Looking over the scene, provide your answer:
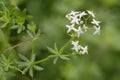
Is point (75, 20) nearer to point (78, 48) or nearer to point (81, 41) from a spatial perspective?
point (78, 48)

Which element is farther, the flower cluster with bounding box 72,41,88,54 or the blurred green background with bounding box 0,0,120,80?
the blurred green background with bounding box 0,0,120,80

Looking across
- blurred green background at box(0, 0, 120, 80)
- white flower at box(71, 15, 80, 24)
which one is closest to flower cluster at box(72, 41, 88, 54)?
white flower at box(71, 15, 80, 24)

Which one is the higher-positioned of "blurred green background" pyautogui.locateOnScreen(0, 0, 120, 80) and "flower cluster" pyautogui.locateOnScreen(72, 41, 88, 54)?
"blurred green background" pyautogui.locateOnScreen(0, 0, 120, 80)

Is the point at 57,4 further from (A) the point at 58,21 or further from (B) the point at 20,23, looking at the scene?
(B) the point at 20,23

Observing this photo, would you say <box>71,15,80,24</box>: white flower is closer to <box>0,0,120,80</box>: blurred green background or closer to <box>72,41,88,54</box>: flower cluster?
<box>72,41,88,54</box>: flower cluster

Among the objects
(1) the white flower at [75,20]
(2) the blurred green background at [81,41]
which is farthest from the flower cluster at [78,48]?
(2) the blurred green background at [81,41]

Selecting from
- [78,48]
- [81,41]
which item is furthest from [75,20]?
[81,41]

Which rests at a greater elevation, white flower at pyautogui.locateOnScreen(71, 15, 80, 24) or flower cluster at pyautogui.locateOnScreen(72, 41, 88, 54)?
white flower at pyautogui.locateOnScreen(71, 15, 80, 24)

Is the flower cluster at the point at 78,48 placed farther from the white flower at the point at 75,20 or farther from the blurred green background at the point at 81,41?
the blurred green background at the point at 81,41

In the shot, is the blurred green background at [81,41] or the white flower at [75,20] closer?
the white flower at [75,20]
